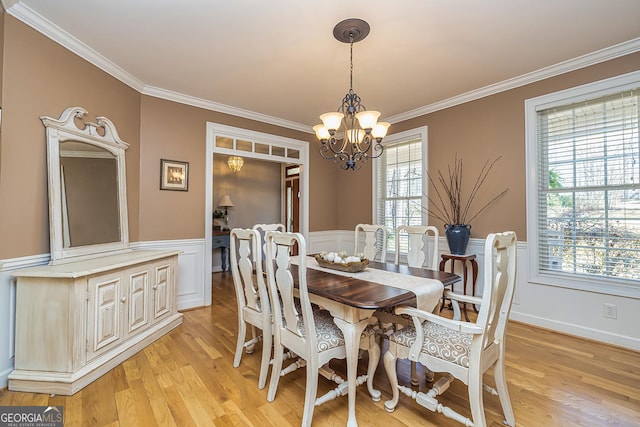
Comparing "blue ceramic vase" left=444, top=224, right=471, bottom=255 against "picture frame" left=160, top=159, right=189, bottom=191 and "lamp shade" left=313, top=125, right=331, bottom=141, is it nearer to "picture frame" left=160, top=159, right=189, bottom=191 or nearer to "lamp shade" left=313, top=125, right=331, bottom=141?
"lamp shade" left=313, top=125, right=331, bottom=141

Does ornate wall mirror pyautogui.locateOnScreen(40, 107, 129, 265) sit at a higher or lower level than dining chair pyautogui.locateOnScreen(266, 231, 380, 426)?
higher

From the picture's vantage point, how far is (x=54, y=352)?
6.60ft

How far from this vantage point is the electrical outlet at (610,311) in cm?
263

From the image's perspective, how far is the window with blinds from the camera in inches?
164

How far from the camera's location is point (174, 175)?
3635mm

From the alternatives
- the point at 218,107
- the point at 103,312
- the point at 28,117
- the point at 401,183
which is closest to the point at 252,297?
the point at 103,312

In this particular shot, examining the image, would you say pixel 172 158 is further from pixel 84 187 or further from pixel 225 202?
pixel 225 202

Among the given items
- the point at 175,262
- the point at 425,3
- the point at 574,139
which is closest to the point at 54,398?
the point at 175,262

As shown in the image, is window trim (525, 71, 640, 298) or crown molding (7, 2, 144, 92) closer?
crown molding (7, 2, 144, 92)

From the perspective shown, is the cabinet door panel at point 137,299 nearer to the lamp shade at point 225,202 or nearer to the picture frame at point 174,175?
the picture frame at point 174,175

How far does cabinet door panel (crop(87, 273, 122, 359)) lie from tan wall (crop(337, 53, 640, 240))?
3.62 m

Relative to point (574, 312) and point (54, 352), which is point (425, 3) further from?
point (54, 352)

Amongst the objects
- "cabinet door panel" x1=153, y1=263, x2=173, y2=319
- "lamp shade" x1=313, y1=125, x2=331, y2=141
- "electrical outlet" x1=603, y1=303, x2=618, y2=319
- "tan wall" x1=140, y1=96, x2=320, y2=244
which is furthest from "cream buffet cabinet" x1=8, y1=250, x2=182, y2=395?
"electrical outlet" x1=603, y1=303, x2=618, y2=319

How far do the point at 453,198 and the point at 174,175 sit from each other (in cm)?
356
